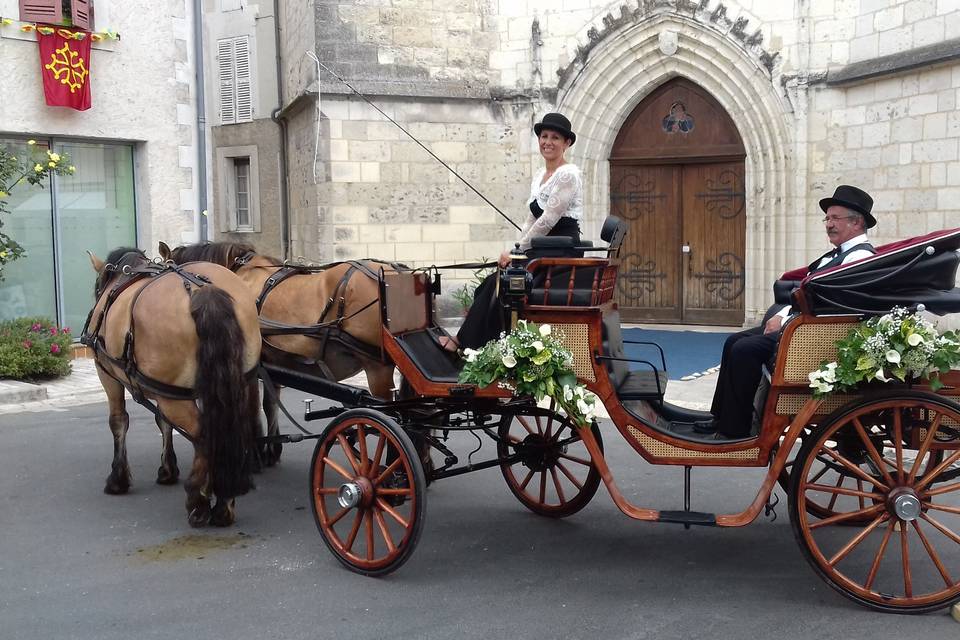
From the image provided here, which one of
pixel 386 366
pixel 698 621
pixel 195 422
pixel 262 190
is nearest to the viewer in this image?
pixel 698 621

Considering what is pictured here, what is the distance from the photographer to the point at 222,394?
176 inches

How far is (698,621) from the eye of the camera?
3.49 meters

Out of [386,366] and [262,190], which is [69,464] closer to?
[386,366]

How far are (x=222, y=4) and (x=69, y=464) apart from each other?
39.5 ft

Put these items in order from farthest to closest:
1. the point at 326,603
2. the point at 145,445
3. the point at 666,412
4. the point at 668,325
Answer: the point at 668,325, the point at 145,445, the point at 666,412, the point at 326,603

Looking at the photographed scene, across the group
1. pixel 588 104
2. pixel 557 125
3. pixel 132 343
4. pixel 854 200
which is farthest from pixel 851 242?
pixel 588 104

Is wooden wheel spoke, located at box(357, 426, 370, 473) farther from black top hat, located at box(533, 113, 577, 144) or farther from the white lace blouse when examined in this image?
black top hat, located at box(533, 113, 577, 144)

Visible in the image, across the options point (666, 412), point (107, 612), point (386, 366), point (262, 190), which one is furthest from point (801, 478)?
point (262, 190)

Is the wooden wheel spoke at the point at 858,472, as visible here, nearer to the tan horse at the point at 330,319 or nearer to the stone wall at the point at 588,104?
the tan horse at the point at 330,319

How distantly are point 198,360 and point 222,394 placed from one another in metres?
0.22

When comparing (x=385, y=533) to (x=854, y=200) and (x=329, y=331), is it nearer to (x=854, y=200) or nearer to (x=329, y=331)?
(x=329, y=331)

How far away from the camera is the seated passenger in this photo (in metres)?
4.28

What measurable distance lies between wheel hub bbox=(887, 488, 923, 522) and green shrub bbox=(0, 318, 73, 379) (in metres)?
8.40

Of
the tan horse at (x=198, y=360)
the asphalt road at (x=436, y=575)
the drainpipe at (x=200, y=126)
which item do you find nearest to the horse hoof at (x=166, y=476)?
the asphalt road at (x=436, y=575)
